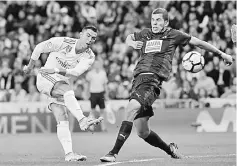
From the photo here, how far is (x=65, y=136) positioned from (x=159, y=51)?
1986mm

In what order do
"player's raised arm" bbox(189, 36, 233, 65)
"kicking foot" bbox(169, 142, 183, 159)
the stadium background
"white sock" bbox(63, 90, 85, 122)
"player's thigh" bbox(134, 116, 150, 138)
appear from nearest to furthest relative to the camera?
"player's thigh" bbox(134, 116, 150, 138), "player's raised arm" bbox(189, 36, 233, 65), "white sock" bbox(63, 90, 85, 122), "kicking foot" bbox(169, 142, 183, 159), the stadium background

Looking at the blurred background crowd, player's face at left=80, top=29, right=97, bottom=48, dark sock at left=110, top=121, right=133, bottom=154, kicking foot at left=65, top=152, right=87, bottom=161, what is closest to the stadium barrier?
the blurred background crowd

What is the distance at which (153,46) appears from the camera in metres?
9.92

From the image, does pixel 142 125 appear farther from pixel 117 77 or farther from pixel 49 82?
pixel 117 77

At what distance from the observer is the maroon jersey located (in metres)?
9.79

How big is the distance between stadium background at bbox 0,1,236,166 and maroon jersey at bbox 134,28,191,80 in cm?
484

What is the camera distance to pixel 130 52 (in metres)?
22.6

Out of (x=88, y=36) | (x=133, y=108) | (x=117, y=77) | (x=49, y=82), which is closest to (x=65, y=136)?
(x=49, y=82)

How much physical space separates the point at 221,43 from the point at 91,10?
512 centimetres

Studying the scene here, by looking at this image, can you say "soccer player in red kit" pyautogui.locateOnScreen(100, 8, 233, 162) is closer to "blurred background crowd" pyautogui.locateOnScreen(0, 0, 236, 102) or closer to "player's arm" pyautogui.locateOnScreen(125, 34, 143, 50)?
"player's arm" pyautogui.locateOnScreen(125, 34, 143, 50)

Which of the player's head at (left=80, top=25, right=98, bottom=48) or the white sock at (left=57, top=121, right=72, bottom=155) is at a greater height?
the player's head at (left=80, top=25, right=98, bottom=48)

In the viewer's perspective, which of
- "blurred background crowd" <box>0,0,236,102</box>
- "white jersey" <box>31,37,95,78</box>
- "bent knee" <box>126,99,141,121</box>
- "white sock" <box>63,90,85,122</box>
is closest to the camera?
"bent knee" <box>126,99,141,121</box>

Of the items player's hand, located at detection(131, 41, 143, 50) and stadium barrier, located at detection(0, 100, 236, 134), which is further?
stadium barrier, located at detection(0, 100, 236, 134)

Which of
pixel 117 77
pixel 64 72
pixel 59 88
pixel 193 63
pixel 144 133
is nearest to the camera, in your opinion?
pixel 144 133
